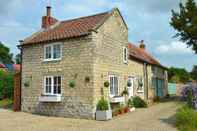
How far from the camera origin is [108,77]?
68.0 feet

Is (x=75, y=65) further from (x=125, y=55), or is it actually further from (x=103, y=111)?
(x=125, y=55)


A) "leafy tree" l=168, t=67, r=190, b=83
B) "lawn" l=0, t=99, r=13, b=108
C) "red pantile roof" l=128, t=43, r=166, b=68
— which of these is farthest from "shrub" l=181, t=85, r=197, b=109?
"leafy tree" l=168, t=67, r=190, b=83

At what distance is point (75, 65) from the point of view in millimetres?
19484

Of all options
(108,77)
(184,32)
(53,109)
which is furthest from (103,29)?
(184,32)

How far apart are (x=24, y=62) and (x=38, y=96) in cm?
331

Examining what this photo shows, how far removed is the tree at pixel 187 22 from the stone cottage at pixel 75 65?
248 inches

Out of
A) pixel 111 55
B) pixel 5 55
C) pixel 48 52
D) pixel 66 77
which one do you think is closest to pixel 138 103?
pixel 111 55

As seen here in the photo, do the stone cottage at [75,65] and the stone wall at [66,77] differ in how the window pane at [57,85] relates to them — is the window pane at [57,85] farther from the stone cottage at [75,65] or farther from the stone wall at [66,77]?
the stone wall at [66,77]

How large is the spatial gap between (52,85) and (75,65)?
2500 millimetres

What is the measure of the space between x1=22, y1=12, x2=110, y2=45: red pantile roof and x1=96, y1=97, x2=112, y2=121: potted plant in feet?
16.0

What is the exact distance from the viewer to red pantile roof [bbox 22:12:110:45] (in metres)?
20.1

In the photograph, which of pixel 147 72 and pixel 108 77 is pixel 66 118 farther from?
pixel 147 72

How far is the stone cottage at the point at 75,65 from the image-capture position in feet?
62.3

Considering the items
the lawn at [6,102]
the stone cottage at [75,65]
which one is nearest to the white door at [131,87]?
the stone cottage at [75,65]
